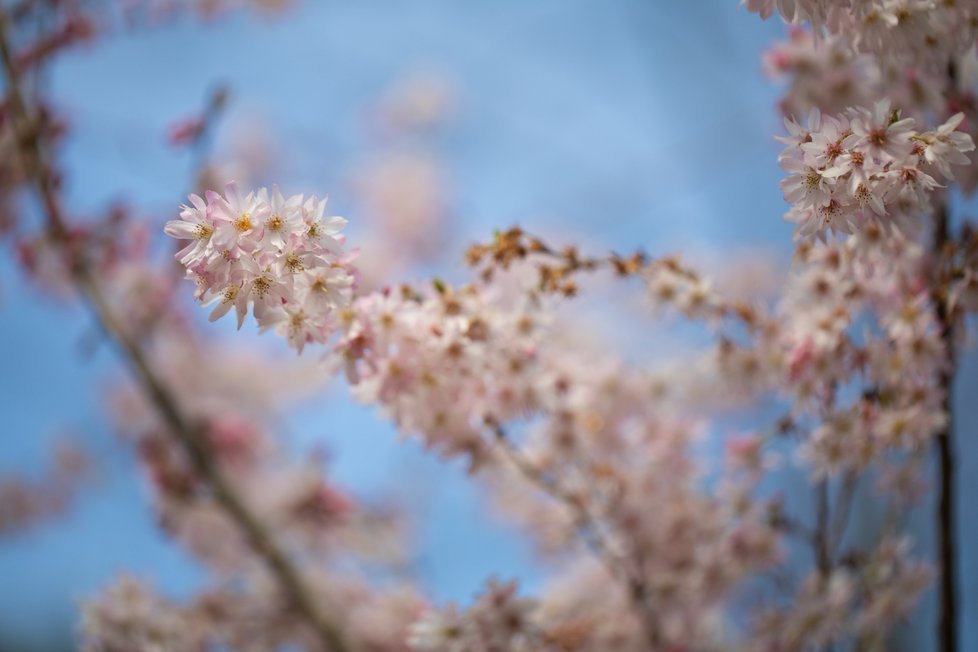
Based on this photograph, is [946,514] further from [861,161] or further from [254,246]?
[254,246]

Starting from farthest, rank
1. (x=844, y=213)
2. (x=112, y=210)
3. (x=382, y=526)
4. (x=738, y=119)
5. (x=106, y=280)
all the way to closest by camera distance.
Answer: (x=738, y=119), (x=382, y=526), (x=106, y=280), (x=112, y=210), (x=844, y=213)

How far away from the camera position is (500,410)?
42.0 inches

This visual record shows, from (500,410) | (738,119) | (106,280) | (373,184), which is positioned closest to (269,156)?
(373,184)

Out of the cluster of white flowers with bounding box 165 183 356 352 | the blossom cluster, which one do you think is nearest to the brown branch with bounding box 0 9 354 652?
the cluster of white flowers with bounding box 165 183 356 352

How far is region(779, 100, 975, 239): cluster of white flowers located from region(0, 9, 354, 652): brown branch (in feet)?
3.93

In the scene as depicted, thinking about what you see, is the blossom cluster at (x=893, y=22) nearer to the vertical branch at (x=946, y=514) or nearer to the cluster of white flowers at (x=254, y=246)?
the vertical branch at (x=946, y=514)

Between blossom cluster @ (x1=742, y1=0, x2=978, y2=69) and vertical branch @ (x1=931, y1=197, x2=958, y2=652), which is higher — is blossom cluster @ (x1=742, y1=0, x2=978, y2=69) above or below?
above

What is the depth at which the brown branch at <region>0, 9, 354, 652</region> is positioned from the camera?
60.9 inches

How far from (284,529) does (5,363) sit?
364cm

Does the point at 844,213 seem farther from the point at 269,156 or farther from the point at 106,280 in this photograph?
the point at 269,156

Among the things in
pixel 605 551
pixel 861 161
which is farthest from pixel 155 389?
pixel 861 161

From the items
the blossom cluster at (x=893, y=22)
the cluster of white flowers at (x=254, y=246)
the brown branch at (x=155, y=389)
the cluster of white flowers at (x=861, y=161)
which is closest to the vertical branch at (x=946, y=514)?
the blossom cluster at (x=893, y=22)

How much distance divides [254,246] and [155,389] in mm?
1023

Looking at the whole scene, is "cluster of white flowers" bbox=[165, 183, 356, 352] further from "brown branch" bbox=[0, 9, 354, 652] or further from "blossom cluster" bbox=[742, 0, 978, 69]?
"brown branch" bbox=[0, 9, 354, 652]
